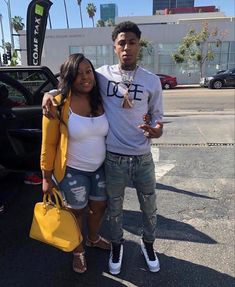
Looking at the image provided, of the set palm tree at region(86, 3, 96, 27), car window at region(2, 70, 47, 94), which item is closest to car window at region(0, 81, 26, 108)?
car window at region(2, 70, 47, 94)

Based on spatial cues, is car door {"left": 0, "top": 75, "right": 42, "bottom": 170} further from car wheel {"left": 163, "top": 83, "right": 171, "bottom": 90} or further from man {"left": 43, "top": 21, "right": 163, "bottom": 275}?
car wheel {"left": 163, "top": 83, "right": 171, "bottom": 90}

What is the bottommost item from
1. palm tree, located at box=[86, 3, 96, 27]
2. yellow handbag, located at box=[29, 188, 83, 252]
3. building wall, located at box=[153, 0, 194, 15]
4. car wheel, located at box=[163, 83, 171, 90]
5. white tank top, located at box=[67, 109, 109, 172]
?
car wheel, located at box=[163, 83, 171, 90]

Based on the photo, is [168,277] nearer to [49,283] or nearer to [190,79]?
[49,283]

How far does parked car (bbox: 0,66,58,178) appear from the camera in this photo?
3.54 m

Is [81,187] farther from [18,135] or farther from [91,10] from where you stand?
[91,10]

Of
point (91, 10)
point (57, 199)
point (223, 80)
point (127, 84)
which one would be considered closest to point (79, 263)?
point (57, 199)

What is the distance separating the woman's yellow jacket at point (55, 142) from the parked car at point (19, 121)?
82 centimetres

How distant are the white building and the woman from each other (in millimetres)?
32226

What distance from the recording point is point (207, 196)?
433cm

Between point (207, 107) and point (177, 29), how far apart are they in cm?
2258

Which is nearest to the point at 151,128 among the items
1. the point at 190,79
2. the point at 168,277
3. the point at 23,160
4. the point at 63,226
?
the point at 63,226

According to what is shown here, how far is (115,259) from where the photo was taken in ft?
9.37

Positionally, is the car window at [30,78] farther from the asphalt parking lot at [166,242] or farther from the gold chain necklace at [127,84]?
the gold chain necklace at [127,84]

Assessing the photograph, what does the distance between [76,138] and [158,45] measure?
3374cm
